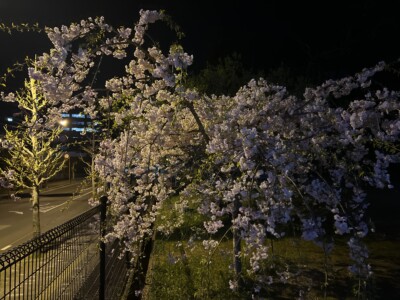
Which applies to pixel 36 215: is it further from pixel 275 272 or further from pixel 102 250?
pixel 275 272

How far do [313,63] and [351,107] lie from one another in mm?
9045

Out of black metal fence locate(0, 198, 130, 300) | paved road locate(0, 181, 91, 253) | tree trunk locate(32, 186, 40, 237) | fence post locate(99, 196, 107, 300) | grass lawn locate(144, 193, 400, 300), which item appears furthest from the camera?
paved road locate(0, 181, 91, 253)

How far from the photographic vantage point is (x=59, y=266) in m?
4.76

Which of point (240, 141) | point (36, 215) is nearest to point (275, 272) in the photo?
point (240, 141)

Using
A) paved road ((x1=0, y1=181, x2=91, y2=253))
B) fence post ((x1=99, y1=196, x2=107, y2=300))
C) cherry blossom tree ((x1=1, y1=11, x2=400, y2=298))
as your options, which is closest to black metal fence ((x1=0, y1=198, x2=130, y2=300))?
fence post ((x1=99, y1=196, x2=107, y2=300))

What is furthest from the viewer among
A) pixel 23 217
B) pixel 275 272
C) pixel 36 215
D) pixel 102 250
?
pixel 23 217

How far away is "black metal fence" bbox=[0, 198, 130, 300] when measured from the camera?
3.49m

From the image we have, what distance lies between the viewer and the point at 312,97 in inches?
230

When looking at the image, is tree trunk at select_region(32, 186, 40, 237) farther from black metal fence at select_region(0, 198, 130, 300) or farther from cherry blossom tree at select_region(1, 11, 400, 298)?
cherry blossom tree at select_region(1, 11, 400, 298)

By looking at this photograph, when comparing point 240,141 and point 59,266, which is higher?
point 240,141

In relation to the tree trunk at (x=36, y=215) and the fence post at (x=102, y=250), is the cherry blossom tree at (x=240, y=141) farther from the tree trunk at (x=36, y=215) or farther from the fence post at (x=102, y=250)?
the tree trunk at (x=36, y=215)

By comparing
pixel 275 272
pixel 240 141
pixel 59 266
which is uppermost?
pixel 240 141

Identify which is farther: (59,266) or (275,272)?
(275,272)

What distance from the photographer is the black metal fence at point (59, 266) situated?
3.49 meters
